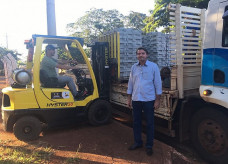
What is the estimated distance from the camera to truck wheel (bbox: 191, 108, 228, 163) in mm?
3168

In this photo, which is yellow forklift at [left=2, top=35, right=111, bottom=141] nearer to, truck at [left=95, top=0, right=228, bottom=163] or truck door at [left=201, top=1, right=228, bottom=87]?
truck at [left=95, top=0, right=228, bottom=163]

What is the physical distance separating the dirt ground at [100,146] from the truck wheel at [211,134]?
34cm

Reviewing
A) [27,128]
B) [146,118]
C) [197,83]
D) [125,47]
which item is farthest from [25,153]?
[125,47]

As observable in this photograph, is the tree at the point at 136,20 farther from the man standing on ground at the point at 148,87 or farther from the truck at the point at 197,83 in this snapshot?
the man standing on ground at the point at 148,87

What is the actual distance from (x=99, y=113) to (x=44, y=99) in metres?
1.48

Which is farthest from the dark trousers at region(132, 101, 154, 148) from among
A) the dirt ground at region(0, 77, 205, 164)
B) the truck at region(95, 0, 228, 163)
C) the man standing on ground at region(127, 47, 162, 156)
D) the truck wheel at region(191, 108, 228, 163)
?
the truck wheel at region(191, 108, 228, 163)

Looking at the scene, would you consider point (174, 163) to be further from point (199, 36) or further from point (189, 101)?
point (199, 36)

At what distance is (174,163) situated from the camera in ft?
11.4

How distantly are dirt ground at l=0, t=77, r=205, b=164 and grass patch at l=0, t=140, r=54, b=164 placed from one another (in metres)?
0.14

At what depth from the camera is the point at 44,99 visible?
14.9 feet

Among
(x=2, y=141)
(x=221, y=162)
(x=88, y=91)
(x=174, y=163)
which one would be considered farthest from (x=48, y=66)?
(x=221, y=162)

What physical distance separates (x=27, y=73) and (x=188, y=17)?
11.4 ft

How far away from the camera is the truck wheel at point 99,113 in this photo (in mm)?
5201

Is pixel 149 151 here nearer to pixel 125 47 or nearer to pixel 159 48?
pixel 125 47
